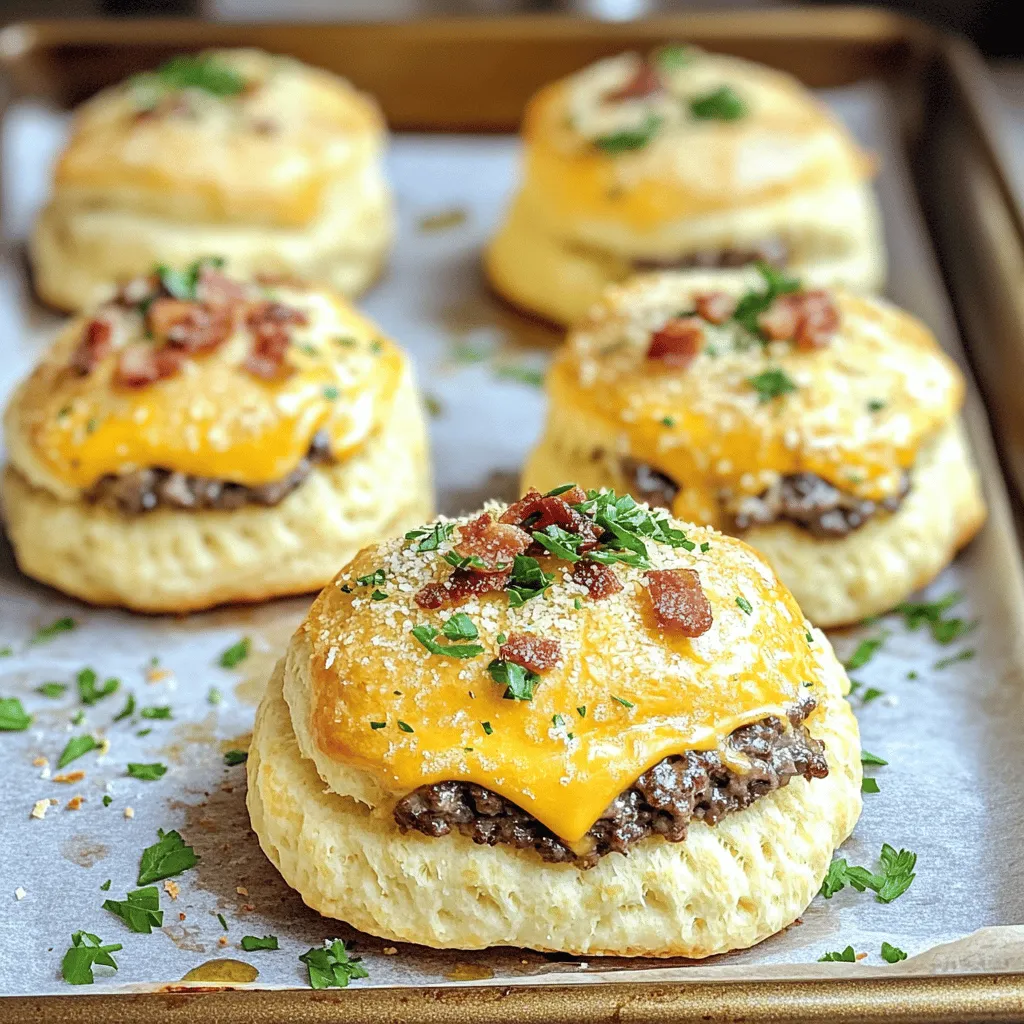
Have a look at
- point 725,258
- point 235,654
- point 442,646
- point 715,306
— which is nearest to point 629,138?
point 725,258

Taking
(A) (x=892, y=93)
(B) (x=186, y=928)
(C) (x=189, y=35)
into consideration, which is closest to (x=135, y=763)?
(B) (x=186, y=928)

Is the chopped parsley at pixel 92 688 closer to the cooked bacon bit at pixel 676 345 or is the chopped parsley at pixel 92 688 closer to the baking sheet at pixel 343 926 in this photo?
the baking sheet at pixel 343 926

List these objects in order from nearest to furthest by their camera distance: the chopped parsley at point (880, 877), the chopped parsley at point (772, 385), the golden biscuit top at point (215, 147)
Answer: the chopped parsley at point (880, 877), the chopped parsley at point (772, 385), the golden biscuit top at point (215, 147)

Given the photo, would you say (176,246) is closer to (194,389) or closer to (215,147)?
(215,147)

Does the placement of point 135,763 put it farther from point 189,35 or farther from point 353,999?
point 189,35

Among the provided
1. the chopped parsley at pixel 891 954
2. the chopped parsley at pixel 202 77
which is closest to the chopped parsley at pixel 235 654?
the chopped parsley at pixel 891 954

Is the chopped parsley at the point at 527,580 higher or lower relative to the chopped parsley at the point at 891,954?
higher

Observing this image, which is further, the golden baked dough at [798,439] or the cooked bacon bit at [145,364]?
the cooked bacon bit at [145,364]
